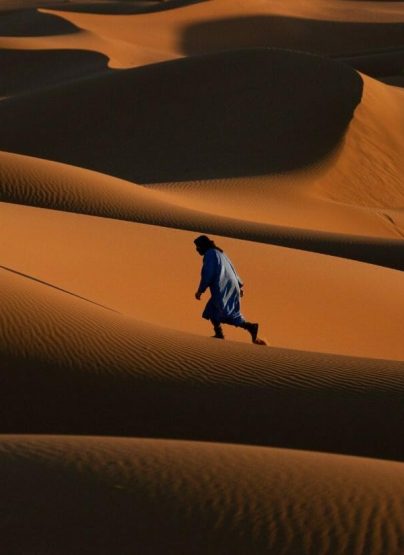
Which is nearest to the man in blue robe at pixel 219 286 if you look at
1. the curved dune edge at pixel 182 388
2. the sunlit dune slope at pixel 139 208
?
the curved dune edge at pixel 182 388

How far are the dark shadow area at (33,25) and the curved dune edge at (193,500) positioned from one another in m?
48.4

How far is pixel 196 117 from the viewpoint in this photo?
2952 cm

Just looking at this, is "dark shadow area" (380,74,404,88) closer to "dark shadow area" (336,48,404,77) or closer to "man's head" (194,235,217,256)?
"dark shadow area" (336,48,404,77)

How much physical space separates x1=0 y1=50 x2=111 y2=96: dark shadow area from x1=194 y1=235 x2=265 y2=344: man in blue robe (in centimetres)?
3232

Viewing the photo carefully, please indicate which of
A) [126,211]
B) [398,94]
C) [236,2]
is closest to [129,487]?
[126,211]

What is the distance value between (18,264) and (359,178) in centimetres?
1656

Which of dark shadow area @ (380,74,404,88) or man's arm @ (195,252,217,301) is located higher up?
man's arm @ (195,252,217,301)

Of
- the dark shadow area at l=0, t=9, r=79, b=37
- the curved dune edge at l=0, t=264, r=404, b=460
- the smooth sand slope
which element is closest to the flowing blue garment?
the curved dune edge at l=0, t=264, r=404, b=460

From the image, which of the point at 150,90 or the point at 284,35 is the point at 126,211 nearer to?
the point at 150,90

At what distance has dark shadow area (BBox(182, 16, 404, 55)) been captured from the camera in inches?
2087

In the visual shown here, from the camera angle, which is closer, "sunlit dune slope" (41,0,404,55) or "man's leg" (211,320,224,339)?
"man's leg" (211,320,224,339)

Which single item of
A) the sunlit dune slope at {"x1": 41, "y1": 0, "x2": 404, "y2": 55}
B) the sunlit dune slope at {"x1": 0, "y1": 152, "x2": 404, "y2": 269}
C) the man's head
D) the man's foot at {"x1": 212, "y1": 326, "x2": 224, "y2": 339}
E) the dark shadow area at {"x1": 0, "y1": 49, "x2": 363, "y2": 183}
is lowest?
the sunlit dune slope at {"x1": 41, "y1": 0, "x2": 404, "y2": 55}

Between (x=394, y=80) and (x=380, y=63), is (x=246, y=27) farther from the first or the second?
(x=394, y=80)

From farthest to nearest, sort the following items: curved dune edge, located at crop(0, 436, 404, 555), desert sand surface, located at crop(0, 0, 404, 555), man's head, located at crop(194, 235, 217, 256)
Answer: man's head, located at crop(194, 235, 217, 256)
desert sand surface, located at crop(0, 0, 404, 555)
curved dune edge, located at crop(0, 436, 404, 555)
